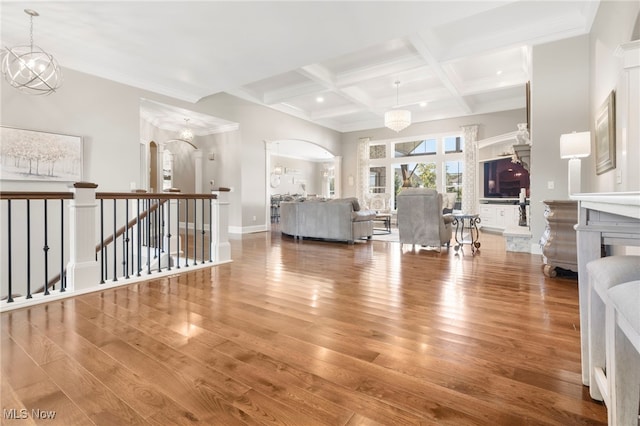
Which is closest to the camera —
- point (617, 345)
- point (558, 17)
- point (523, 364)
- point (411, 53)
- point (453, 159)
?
point (617, 345)

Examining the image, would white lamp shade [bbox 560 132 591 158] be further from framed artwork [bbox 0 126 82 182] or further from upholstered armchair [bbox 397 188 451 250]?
framed artwork [bbox 0 126 82 182]

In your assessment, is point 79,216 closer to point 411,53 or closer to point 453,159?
point 411,53

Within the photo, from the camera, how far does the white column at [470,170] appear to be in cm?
855

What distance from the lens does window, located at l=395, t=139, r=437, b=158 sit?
9.77 metres

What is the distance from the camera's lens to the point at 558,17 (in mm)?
4508

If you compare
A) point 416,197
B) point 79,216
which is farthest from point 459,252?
point 79,216

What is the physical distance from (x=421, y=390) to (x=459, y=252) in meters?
4.04

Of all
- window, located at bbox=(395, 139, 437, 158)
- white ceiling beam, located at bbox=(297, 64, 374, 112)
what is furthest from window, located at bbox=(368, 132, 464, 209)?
white ceiling beam, located at bbox=(297, 64, 374, 112)

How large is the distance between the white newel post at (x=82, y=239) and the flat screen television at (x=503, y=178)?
855 cm

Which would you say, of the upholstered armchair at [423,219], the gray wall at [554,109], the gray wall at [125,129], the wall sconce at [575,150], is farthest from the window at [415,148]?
the wall sconce at [575,150]

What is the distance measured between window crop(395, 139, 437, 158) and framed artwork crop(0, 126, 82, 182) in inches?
337

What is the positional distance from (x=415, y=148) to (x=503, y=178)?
291 cm

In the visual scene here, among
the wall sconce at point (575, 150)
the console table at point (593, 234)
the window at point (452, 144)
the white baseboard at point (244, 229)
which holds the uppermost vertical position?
the window at point (452, 144)

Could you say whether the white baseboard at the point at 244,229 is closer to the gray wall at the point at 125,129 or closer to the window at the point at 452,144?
the gray wall at the point at 125,129
